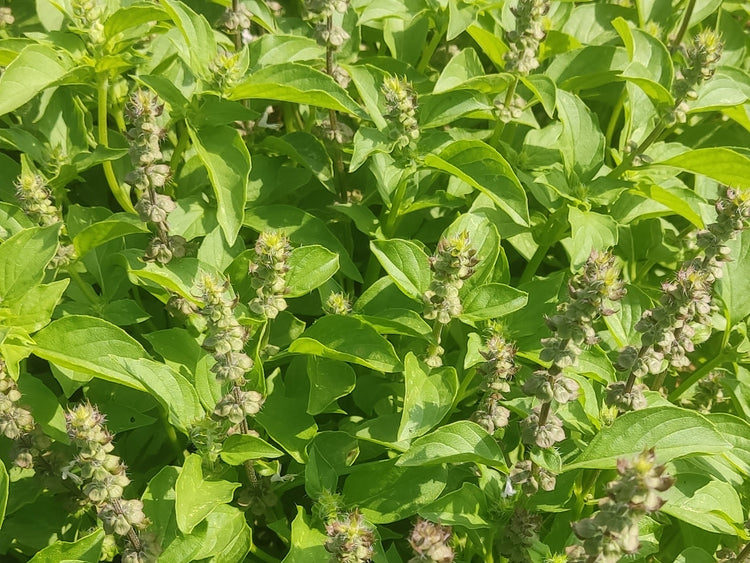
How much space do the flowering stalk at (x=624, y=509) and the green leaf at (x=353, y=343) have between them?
100 cm

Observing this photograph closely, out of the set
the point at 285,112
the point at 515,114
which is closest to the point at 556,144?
the point at 515,114

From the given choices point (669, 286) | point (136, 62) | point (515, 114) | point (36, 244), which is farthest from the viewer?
point (515, 114)

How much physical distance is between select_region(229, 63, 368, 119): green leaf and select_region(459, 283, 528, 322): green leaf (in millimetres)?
896

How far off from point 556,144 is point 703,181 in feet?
2.44

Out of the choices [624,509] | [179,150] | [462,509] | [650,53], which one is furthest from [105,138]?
[624,509]

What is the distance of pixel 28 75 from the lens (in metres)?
3.12

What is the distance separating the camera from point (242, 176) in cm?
311

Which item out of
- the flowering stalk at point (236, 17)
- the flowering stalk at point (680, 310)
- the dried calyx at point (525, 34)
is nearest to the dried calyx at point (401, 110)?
the dried calyx at point (525, 34)

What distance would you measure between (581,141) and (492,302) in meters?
1.00

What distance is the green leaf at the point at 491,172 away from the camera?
10.2ft

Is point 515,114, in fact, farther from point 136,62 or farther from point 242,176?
point 136,62

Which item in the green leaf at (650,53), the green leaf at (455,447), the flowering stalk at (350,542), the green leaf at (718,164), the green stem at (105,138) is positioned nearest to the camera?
the flowering stalk at (350,542)

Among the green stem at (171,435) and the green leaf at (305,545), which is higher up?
the green leaf at (305,545)

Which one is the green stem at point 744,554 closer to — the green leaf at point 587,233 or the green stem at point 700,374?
the green stem at point 700,374
